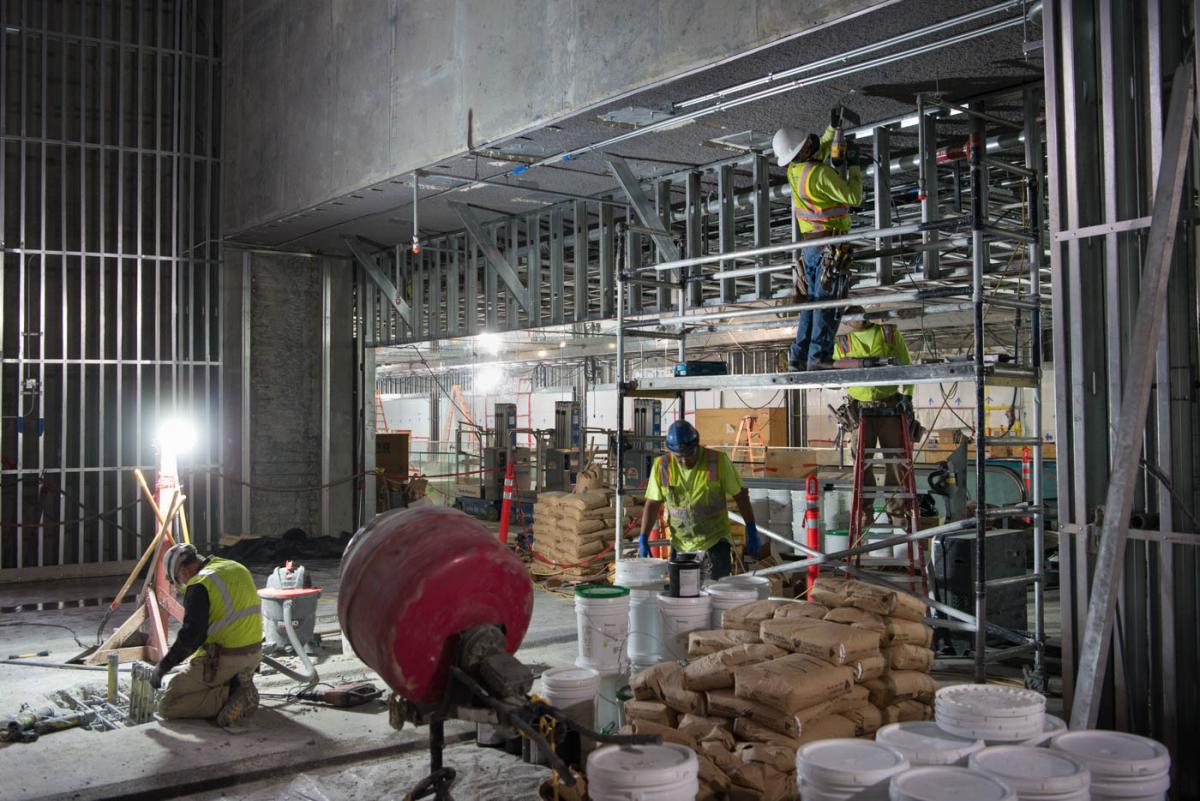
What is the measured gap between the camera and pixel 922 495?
11203mm

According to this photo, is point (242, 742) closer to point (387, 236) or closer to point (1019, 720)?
point (1019, 720)

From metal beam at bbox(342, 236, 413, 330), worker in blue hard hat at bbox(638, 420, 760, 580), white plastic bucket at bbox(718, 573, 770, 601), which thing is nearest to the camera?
white plastic bucket at bbox(718, 573, 770, 601)

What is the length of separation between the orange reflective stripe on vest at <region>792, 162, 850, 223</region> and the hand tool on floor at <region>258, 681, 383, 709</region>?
5288 millimetres

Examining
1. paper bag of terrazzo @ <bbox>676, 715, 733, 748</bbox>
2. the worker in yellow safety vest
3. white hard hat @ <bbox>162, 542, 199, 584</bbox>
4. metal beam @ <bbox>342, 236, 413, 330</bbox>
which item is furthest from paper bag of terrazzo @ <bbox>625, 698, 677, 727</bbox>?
metal beam @ <bbox>342, 236, 413, 330</bbox>

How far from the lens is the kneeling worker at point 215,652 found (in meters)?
7.53

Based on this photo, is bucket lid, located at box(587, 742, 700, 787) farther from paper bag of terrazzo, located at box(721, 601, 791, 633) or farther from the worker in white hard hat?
the worker in white hard hat

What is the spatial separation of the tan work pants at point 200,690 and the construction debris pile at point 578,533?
6.29 meters

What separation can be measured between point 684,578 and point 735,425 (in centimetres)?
1489

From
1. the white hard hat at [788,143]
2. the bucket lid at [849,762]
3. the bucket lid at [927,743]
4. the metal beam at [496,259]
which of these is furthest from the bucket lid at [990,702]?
the metal beam at [496,259]

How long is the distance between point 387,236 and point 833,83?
8.93 meters

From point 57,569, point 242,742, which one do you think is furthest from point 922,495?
point 57,569

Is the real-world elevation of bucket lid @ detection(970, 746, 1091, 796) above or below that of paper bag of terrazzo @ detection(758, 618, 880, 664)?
below

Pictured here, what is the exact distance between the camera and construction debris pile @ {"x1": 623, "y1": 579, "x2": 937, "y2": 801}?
4988mm

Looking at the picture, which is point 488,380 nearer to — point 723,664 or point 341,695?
point 341,695
